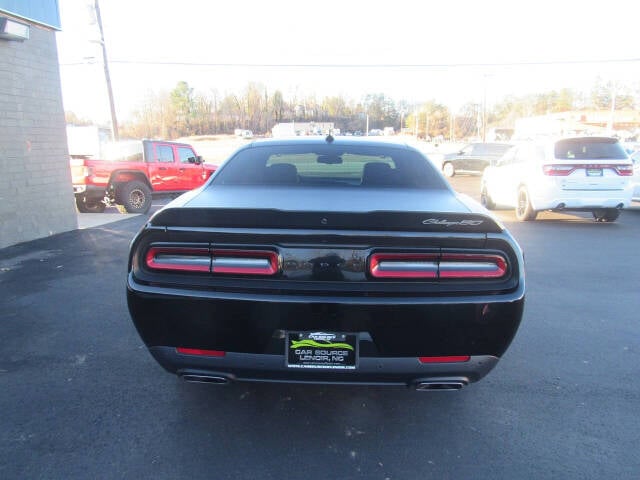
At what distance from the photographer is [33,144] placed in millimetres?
7797

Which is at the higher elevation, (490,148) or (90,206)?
(490,148)

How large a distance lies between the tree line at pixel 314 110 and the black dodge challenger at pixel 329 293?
143 ft

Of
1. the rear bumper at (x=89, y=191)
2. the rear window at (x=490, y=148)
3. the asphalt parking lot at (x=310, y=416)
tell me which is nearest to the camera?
the asphalt parking lot at (x=310, y=416)

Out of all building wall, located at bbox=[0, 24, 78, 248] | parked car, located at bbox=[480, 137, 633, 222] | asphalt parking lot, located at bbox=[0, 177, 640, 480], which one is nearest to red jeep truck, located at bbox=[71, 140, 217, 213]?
building wall, located at bbox=[0, 24, 78, 248]

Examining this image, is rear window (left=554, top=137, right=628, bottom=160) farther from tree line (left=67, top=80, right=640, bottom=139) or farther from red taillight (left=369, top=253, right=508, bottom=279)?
tree line (left=67, top=80, right=640, bottom=139)

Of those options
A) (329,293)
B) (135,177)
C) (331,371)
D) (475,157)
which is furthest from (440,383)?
(475,157)

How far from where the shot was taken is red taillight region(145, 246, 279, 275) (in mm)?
2184

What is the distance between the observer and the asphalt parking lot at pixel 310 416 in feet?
7.38

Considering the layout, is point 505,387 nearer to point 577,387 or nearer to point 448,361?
point 577,387

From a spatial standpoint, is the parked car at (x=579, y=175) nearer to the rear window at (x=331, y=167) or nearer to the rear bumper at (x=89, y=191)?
the rear window at (x=331, y=167)

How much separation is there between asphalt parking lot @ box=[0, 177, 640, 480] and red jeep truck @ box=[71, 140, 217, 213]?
6.82m

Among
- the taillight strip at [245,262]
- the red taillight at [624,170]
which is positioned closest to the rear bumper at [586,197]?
the red taillight at [624,170]

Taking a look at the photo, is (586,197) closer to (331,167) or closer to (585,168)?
(585,168)

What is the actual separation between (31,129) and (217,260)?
7186 mm
